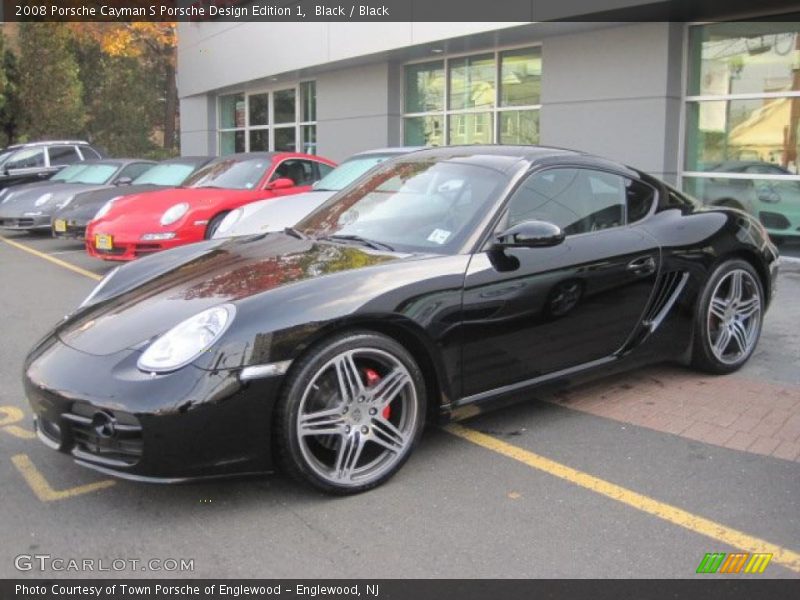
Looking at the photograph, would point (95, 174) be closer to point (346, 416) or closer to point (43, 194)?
point (43, 194)

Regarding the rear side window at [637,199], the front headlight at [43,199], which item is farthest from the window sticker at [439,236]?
the front headlight at [43,199]

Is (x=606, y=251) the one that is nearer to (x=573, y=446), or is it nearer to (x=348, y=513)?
(x=573, y=446)

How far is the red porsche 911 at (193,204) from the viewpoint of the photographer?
324 inches

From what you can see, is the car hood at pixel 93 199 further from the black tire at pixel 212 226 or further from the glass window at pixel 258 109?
the glass window at pixel 258 109

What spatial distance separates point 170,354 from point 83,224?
8031 mm

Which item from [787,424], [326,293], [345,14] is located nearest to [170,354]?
[326,293]

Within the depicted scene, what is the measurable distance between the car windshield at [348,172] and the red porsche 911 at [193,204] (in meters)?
0.62

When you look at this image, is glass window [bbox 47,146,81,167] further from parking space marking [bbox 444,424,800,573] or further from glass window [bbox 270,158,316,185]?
parking space marking [bbox 444,424,800,573]

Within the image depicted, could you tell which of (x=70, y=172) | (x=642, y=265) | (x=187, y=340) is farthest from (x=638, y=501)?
(x=70, y=172)

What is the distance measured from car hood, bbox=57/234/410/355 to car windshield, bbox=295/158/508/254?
0.69 feet

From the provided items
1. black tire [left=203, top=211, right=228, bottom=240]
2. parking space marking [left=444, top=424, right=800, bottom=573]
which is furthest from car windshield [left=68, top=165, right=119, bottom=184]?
parking space marking [left=444, top=424, right=800, bottom=573]

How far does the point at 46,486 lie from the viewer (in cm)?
344

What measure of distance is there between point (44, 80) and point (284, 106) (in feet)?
32.0
